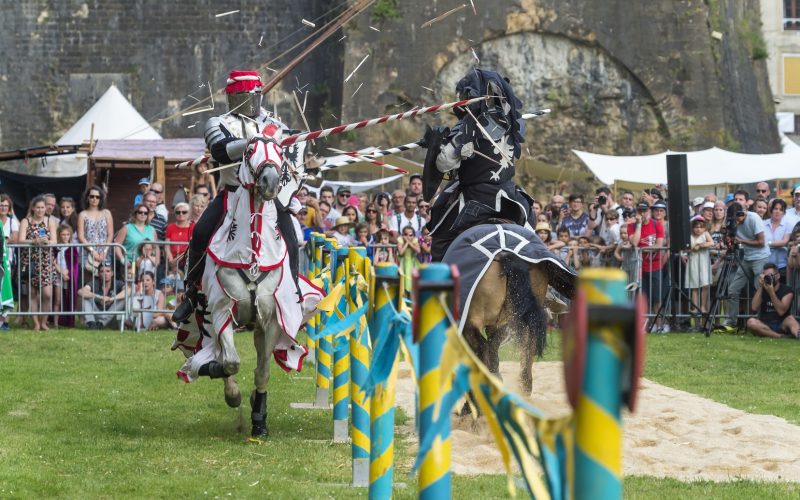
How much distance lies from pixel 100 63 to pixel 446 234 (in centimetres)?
3029

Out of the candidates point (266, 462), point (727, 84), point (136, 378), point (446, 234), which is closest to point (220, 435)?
point (266, 462)

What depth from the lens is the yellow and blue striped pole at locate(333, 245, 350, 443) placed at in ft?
30.0

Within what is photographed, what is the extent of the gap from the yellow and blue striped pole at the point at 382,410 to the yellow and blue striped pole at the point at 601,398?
2872mm

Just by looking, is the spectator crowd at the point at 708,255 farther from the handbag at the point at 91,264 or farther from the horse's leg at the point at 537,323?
the horse's leg at the point at 537,323

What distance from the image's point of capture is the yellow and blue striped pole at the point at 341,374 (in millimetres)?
9156

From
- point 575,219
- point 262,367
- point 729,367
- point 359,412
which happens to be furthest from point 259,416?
point 575,219

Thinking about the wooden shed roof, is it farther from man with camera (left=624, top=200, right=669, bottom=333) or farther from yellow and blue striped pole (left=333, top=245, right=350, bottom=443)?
yellow and blue striped pole (left=333, top=245, right=350, bottom=443)

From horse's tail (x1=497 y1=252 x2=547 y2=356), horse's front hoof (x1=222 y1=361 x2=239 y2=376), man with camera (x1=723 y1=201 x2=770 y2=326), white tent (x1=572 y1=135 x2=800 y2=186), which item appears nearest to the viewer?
horse's front hoof (x1=222 y1=361 x2=239 y2=376)

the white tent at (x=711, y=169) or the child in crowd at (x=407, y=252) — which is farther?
the white tent at (x=711, y=169)

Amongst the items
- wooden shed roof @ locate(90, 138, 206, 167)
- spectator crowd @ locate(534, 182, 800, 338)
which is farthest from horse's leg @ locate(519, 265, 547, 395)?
wooden shed roof @ locate(90, 138, 206, 167)

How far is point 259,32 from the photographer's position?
38312mm

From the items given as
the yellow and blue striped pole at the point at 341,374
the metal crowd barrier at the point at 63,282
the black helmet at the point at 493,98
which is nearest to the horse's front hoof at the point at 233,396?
the yellow and blue striped pole at the point at 341,374

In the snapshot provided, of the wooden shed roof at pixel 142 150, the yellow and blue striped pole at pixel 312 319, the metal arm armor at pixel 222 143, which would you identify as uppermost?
the wooden shed roof at pixel 142 150

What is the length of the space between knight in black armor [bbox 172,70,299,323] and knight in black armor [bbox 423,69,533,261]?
1.31 m
